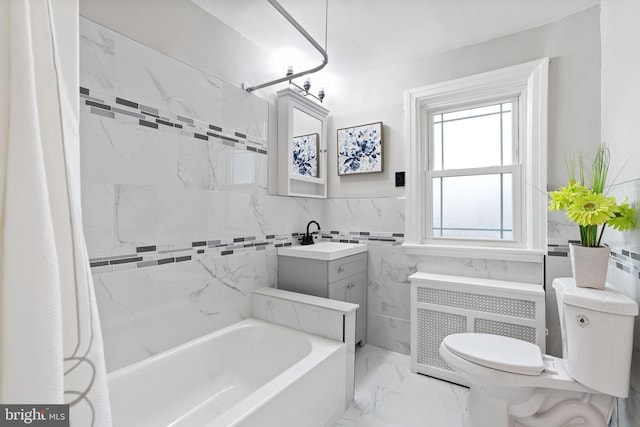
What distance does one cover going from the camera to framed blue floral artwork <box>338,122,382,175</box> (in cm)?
254

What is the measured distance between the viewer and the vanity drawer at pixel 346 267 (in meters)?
2.10

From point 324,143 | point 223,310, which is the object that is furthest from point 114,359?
point 324,143

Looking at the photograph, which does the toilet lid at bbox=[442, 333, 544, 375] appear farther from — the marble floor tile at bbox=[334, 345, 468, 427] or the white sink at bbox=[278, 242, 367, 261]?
the white sink at bbox=[278, 242, 367, 261]

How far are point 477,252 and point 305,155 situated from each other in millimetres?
1558

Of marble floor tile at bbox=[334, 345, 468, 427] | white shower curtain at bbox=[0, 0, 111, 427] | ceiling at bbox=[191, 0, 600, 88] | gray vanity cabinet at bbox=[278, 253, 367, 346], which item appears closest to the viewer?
white shower curtain at bbox=[0, 0, 111, 427]

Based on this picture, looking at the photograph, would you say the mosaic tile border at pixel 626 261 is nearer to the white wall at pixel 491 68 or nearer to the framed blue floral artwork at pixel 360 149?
the white wall at pixel 491 68

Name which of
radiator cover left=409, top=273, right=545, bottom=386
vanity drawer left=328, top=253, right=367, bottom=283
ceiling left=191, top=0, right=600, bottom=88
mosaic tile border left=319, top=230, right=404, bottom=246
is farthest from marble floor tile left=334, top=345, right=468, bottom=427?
ceiling left=191, top=0, right=600, bottom=88

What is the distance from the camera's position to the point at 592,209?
1329 millimetres

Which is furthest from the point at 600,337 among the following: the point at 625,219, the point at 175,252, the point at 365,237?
the point at 175,252

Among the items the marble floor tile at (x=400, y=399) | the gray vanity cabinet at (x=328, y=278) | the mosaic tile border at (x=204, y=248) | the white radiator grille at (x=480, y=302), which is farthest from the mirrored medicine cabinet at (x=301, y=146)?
the marble floor tile at (x=400, y=399)

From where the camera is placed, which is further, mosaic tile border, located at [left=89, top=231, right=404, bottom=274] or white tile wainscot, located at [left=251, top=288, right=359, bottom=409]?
white tile wainscot, located at [left=251, top=288, right=359, bottom=409]

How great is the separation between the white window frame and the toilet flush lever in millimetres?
749

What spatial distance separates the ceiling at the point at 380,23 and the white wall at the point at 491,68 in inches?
3.5

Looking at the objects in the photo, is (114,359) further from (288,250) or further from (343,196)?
(343,196)
